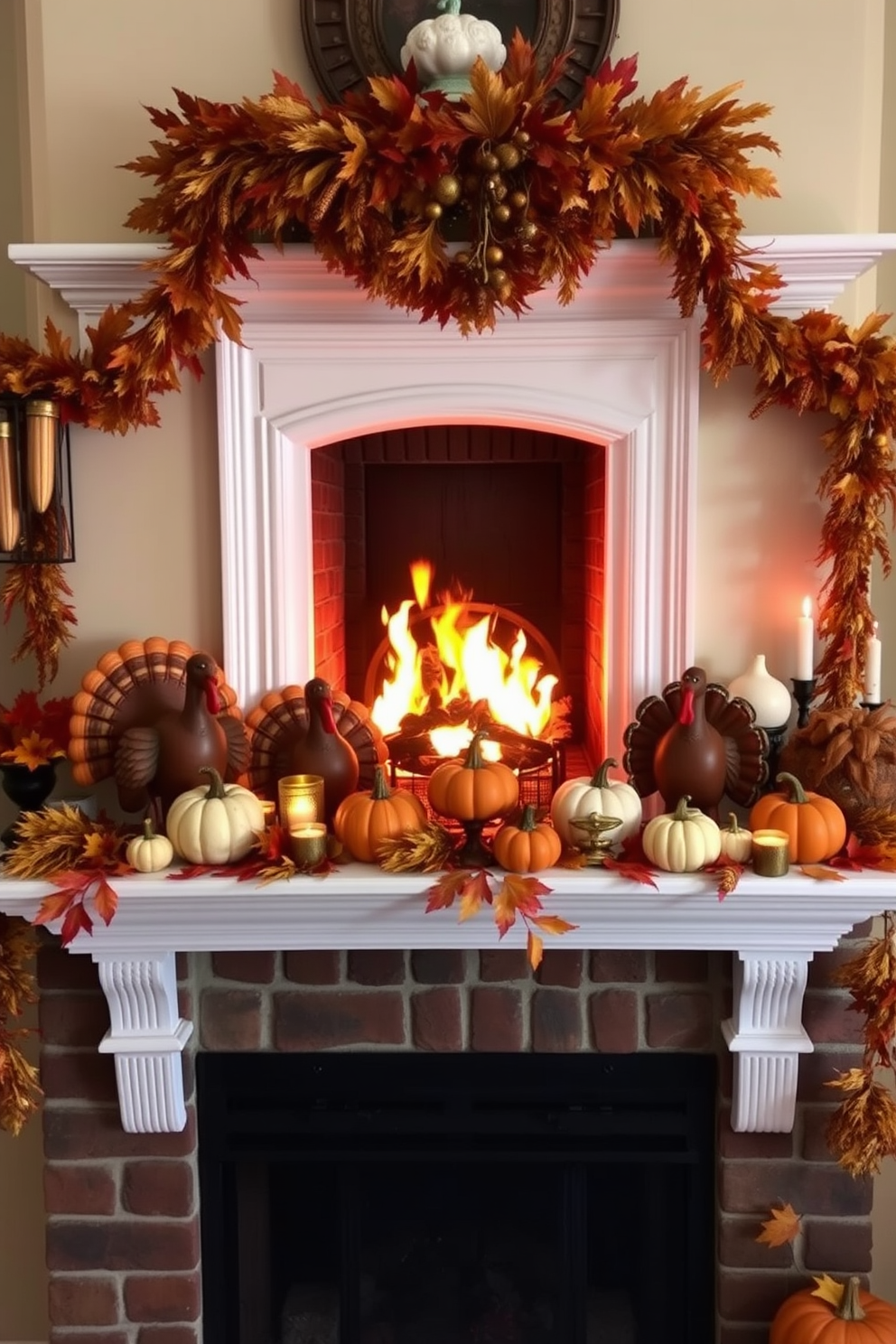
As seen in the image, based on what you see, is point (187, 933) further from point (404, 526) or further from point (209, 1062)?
point (404, 526)

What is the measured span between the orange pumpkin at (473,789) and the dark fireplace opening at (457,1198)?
1.65 ft

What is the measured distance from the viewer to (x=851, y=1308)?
71.9 inches

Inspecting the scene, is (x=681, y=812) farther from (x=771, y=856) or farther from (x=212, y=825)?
(x=212, y=825)

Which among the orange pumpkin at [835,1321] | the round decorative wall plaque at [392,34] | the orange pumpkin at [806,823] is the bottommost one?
the orange pumpkin at [835,1321]

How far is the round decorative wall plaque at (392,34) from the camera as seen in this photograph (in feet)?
5.95

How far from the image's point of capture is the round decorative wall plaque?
5.95ft

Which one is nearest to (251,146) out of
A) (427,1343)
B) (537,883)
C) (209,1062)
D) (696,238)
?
(696,238)

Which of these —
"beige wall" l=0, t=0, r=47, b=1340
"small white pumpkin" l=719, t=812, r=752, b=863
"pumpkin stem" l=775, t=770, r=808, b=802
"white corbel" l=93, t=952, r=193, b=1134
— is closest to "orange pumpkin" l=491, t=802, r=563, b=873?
"small white pumpkin" l=719, t=812, r=752, b=863

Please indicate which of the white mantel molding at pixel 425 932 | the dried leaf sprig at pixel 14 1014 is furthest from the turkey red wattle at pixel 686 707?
the dried leaf sprig at pixel 14 1014

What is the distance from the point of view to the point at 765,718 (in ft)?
6.08

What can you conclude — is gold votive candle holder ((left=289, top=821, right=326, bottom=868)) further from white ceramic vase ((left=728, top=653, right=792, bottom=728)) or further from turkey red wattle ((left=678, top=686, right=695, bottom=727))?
white ceramic vase ((left=728, top=653, right=792, bottom=728))

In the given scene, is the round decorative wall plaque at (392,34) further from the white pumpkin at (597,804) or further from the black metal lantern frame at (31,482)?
the white pumpkin at (597,804)

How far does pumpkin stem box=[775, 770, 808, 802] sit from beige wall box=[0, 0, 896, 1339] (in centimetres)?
26

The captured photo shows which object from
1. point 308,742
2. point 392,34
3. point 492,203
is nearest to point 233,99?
point 392,34
